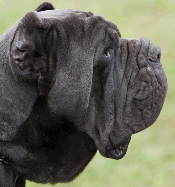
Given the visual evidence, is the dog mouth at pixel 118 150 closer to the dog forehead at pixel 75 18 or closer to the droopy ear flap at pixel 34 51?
the droopy ear flap at pixel 34 51

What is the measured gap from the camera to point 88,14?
78.9 inches

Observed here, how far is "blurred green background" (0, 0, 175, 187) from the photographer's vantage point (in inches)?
161

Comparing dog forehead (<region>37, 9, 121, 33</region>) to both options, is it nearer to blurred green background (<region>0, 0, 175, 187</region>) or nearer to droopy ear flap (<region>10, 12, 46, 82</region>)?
droopy ear flap (<region>10, 12, 46, 82</region>)

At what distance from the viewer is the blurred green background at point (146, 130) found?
13.4 feet

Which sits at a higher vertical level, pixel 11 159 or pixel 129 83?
pixel 129 83

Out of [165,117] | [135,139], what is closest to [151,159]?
[135,139]

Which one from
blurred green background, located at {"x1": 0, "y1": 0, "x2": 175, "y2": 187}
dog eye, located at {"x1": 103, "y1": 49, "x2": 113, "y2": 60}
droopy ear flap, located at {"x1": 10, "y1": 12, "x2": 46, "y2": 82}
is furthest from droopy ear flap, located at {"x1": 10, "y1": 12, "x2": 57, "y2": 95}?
blurred green background, located at {"x1": 0, "y1": 0, "x2": 175, "y2": 187}

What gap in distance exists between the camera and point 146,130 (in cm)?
484

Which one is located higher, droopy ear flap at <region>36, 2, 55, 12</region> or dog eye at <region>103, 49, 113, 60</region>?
droopy ear flap at <region>36, 2, 55, 12</region>

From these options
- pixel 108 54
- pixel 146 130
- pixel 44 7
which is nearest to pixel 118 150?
pixel 108 54

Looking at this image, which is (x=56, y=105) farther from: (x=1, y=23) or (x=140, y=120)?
(x=1, y=23)

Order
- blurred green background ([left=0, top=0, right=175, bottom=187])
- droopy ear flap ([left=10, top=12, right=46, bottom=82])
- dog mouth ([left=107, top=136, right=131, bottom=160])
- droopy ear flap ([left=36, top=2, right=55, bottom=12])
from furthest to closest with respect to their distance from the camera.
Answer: blurred green background ([left=0, top=0, right=175, bottom=187]), droopy ear flap ([left=36, top=2, right=55, bottom=12]), dog mouth ([left=107, top=136, right=131, bottom=160]), droopy ear flap ([left=10, top=12, right=46, bottom=82])

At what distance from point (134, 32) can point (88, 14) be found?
15.6ft

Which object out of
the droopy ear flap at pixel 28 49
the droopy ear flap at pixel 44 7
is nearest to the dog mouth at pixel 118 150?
the droopy ear flap at pixel 28 49
